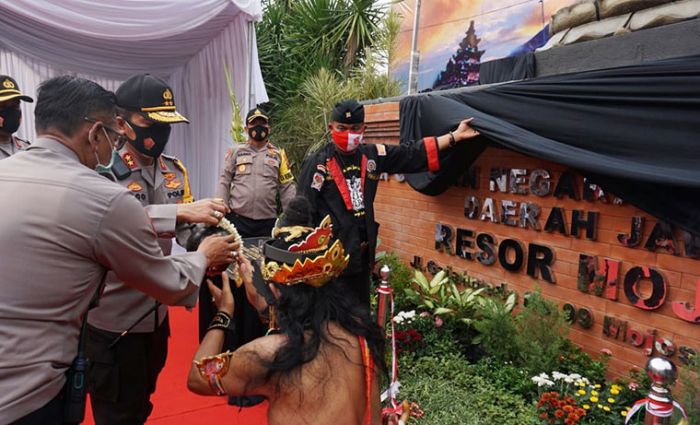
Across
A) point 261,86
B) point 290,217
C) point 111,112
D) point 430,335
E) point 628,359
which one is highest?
point 261,86

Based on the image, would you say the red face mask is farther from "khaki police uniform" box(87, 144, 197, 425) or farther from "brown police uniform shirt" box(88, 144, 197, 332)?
"khaki police uniform" box(87, 144, 197, 425)

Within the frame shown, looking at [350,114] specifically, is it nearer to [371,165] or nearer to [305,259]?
[371,165]

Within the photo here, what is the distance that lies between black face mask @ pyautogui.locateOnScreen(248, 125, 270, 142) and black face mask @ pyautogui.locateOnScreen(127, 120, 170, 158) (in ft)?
7.02

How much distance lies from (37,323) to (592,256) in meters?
2.95

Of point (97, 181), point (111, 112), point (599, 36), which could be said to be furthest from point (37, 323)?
point (599, 36)

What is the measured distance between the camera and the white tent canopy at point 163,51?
15.7 ft

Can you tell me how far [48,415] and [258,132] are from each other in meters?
3.30

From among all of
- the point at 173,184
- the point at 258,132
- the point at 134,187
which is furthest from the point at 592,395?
the point at 258,132

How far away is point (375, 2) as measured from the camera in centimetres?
1094

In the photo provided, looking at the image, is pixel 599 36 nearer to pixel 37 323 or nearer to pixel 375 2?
pixel 37 323

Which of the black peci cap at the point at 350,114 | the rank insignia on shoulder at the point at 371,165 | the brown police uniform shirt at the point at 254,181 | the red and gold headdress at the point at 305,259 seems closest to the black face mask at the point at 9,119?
the brown police uniform shirt at the point at 254,181

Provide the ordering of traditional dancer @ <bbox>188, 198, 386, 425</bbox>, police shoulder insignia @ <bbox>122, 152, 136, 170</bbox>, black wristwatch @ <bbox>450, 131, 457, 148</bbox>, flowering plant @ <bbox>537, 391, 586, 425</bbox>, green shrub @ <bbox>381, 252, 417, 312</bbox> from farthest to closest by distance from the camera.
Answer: green shrub @ <bbox>381, 252, 417, 312</bbox> < black wristwatch @ <bbox>450, 131, 457, 148</bbox> < flowering plant @ <bbox>537, 391, 586, 425</bbox> < police shoulder insignia @ <bbox>122, 152, 136, 170</bbox> < traditional dancer @ <bbox>188, 198, 386, 425</bbox>

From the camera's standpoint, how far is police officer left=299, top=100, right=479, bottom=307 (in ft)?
11.8

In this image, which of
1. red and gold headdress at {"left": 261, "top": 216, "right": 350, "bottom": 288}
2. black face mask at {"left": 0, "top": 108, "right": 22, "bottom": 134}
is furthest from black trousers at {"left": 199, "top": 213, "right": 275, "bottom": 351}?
red and gold headdress at {"left": 261, "top": 216, "right": 350, "bottom": 288}
